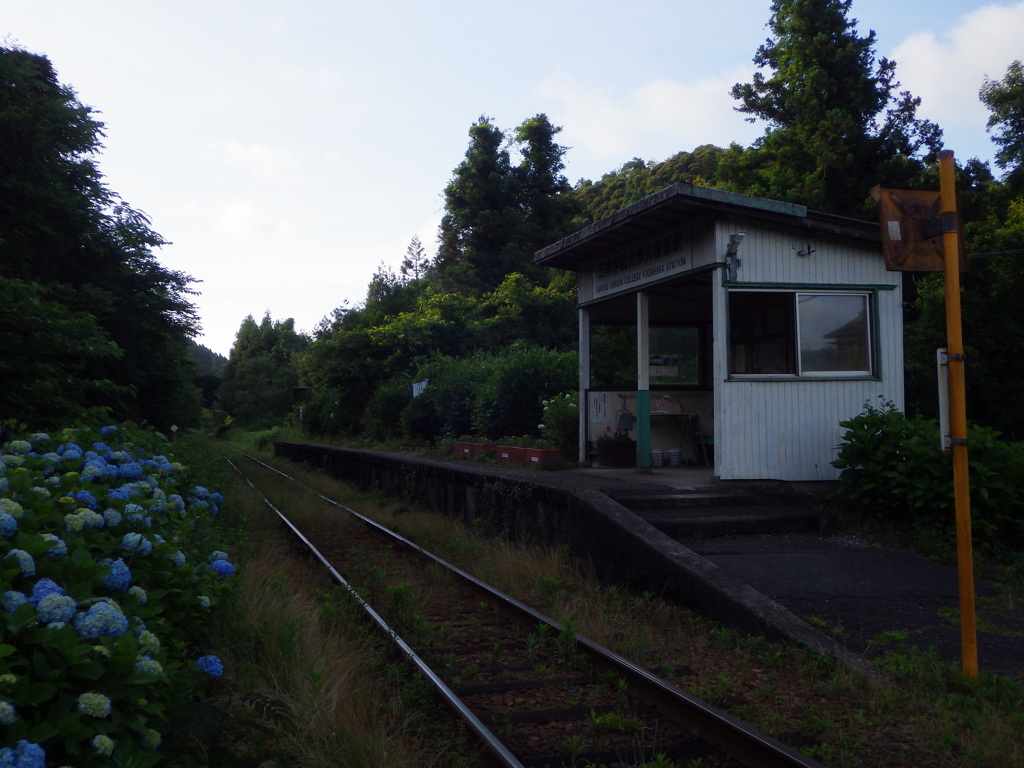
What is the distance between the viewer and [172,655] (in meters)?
3.22

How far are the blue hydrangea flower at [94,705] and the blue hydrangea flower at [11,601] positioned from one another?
31 centimetres

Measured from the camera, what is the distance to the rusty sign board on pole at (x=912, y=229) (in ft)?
17.8

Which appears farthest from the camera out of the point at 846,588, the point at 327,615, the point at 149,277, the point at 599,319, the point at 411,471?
the point at 149,277

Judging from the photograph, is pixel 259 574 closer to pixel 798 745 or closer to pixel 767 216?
pixel 798 745

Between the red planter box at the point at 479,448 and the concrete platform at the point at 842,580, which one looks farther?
the red planter box at the point at 479,448

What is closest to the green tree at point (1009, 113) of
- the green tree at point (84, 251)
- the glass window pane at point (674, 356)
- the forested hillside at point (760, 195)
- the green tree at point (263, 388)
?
the forested hillside at point (760, 195)

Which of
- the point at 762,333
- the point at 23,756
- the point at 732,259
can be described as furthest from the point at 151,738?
the point at 762,333

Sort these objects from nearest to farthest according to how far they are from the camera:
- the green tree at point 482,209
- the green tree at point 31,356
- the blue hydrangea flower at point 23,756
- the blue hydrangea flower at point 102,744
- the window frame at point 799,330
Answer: the blue hydrangea flower at point 23,756, the blue hydrangea flower at point 102,744, the green tree at point 31,356, the window frame at point 799,330, the green tree at point 482,209

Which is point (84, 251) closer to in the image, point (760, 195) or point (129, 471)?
point (129, 471)

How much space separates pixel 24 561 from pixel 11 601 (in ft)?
0.65

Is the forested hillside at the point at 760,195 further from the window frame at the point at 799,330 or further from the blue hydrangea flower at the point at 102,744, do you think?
the blue hydrangea flower at the point at 102,744

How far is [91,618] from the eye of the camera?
2.50 metres

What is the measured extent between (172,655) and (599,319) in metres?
12.7

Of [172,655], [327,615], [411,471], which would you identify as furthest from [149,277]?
[172,655]
